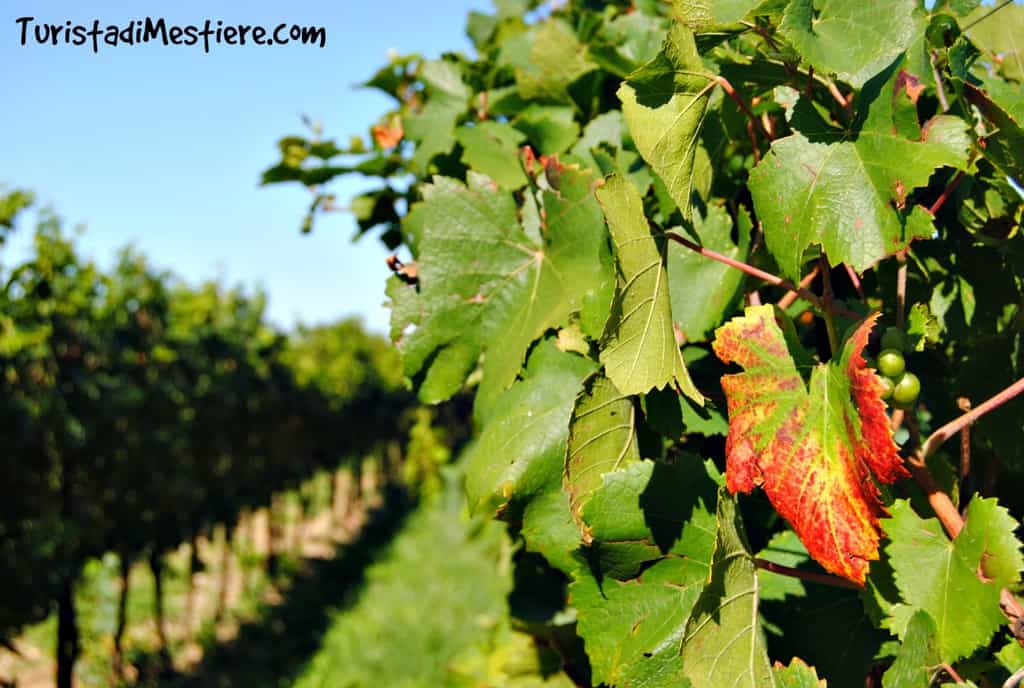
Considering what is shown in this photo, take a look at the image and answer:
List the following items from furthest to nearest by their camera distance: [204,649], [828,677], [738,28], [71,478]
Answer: [204,649] → [71,478] → [828,677] → [738,28]

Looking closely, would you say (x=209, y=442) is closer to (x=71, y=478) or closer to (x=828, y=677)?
(x=71, y=478)

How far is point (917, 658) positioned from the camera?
0.94 m

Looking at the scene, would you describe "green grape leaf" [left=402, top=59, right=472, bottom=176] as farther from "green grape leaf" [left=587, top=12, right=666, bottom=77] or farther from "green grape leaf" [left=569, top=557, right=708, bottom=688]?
"green grape leaf" [left=569, top=557, right=708, bottom=688]

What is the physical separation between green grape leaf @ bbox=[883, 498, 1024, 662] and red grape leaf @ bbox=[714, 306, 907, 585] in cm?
13

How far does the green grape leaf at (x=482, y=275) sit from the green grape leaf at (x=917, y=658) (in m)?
0.63

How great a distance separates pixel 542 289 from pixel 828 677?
0.69 metres

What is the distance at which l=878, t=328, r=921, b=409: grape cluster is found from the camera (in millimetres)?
999

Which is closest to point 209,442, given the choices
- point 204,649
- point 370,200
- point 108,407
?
point 204,649

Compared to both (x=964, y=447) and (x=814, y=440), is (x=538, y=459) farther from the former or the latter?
(x=964, y=447)

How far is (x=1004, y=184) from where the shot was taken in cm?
108

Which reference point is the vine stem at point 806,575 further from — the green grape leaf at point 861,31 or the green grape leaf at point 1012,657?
the green grape leaf at point 861,31

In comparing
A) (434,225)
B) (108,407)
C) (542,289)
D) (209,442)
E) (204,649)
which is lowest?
(204,649)

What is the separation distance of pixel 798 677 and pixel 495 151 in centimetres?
102

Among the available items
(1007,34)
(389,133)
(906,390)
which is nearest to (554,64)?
(389,133)
